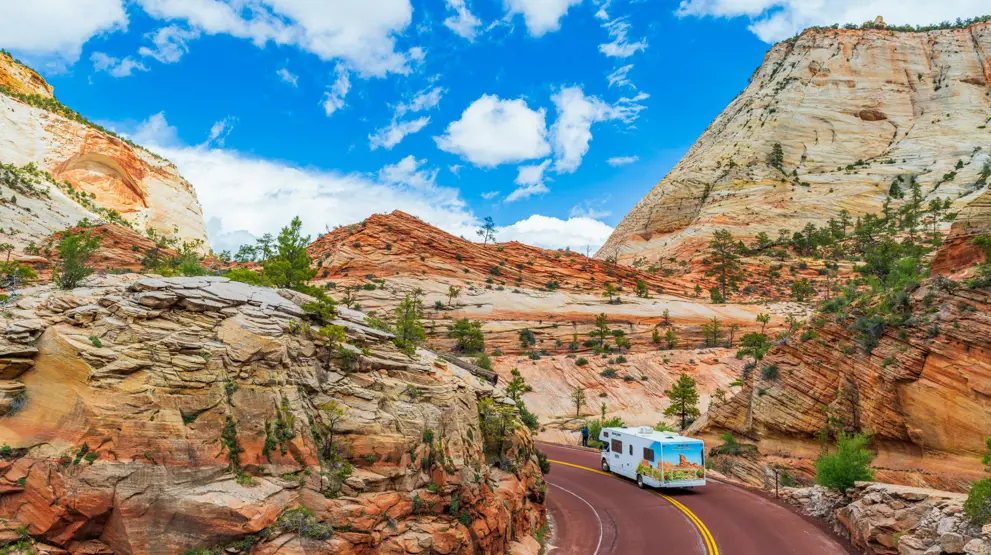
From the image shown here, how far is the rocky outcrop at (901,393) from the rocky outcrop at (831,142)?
6375 cm

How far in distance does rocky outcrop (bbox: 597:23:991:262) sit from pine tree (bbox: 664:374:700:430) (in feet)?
181

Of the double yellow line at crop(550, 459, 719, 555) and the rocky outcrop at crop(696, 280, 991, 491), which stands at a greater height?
the rocky outcrop at crop(696, 280, 991, 491)

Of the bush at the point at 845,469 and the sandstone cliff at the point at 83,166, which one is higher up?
the sandstone cliff at the point at 83,166


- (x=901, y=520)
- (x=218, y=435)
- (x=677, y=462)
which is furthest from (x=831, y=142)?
(x=218, y=435)

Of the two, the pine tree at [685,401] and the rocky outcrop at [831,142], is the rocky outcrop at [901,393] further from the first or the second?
the rocky outcrop at [831,142]

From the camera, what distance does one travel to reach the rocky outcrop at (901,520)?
39.1 feet

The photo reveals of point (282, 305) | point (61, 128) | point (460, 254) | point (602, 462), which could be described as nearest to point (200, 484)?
point (282, 305)

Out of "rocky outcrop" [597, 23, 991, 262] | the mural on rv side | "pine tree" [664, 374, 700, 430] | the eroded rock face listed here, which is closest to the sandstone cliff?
the eroded rock face

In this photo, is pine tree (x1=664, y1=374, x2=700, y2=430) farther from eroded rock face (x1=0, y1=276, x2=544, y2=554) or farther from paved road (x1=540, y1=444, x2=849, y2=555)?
eroded rock face (x1=0, y1=276, x2=544, y2=554)

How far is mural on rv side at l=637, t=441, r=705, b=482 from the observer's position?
2136 cm

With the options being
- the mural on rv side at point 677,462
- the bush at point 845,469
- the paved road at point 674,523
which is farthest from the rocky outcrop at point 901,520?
the mural on rv side at point 677,462

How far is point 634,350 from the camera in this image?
163 ft

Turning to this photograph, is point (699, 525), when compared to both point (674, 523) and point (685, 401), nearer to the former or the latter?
point (674, 523)

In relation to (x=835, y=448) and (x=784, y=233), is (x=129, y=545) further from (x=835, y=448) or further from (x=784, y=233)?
(x=784, y=233)
